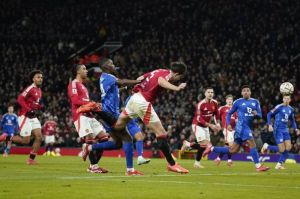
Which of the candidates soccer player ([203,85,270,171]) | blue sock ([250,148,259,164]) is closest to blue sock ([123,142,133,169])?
blue sock ([250,148,259,164])

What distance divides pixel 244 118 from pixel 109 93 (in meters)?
6.29

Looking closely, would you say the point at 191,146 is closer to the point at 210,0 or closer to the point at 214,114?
the point at 214,114

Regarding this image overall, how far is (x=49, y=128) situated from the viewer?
40.2m

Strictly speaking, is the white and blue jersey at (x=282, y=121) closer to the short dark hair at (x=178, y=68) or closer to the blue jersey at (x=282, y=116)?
the blue jersey at (x=282, y=116)

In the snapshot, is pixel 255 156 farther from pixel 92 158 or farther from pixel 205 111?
pixel 92 158

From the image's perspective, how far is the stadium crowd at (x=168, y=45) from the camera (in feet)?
135

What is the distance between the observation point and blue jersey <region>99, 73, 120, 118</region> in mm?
18141

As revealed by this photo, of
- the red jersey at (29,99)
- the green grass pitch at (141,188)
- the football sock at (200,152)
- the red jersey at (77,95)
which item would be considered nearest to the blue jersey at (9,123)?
the red jersey at (29,99)

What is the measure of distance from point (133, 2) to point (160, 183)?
1750 inches

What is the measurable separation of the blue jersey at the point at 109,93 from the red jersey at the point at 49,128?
876 inches

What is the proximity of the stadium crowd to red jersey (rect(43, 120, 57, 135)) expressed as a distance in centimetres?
205

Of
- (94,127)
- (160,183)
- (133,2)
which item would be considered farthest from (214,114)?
(133,2)

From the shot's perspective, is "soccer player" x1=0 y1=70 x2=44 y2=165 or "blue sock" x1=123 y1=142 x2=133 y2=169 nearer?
"blue sock" x1=123 y1=142 x2=133 y2=169

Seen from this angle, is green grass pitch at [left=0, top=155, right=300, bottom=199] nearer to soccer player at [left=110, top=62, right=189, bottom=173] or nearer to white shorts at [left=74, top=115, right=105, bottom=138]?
soccer player at [left=110, top=62, right=189, bottom=173]
